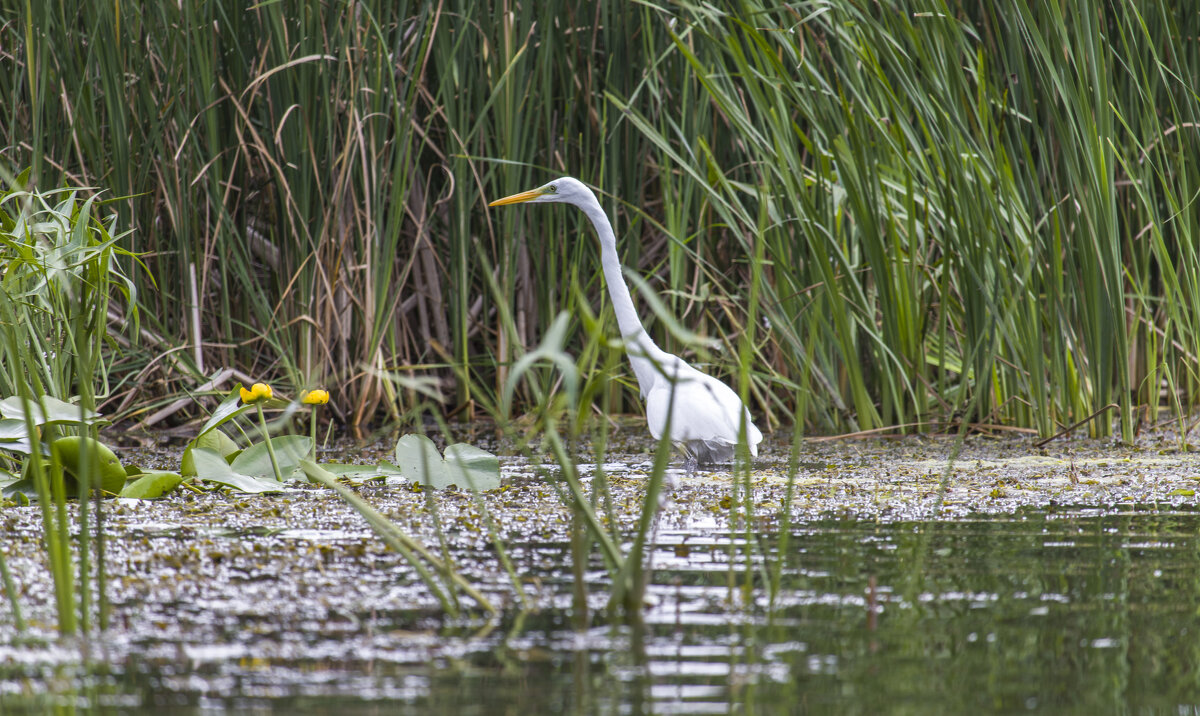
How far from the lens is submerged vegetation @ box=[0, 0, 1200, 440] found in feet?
12.8

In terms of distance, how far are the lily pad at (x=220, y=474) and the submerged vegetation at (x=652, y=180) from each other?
2.99 ft

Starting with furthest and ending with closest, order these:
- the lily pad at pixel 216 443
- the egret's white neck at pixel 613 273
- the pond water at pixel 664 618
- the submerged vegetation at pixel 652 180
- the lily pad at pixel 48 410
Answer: the egret's white neck at pixel 613 273
the submerged vegetation at pixel 652 180
the lily pad at pixel 216 443
the lily pad at pixel 48 410
the pond water at pixel 664 618

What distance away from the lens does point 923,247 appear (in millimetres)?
4535

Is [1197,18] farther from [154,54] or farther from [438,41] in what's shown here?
[154,54]

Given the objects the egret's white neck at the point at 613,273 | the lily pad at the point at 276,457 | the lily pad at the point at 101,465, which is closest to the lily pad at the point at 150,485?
the lily pad at the point at 101,465

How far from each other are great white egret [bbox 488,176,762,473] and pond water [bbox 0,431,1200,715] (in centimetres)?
107

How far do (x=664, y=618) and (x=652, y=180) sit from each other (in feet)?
12.1

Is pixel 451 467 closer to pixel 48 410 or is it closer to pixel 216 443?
pixel 216 443

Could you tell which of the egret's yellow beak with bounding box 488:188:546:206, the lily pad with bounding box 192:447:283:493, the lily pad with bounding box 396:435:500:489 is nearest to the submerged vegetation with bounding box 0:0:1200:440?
the egret's yellow beak with bounding box 488:188:546:206

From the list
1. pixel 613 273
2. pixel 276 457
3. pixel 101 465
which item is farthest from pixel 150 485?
pixel 613 273

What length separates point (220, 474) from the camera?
314cm

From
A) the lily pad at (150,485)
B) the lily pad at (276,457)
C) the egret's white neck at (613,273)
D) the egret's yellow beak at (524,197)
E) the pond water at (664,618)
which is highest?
the egret's yellow beak at (524,197)

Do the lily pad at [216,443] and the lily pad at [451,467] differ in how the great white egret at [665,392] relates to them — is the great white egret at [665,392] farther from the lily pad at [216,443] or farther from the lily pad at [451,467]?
the lily pad at [216,443]

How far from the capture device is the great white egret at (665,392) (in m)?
3.92
